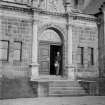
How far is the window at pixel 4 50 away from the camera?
15164 millimetres

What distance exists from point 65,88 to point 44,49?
3503mm

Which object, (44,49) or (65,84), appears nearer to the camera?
(65,84)

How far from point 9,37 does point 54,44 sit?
3.83 meters

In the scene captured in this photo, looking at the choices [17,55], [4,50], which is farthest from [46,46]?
[4,50]

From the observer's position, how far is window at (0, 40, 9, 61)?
15.2 m

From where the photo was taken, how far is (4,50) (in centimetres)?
1530

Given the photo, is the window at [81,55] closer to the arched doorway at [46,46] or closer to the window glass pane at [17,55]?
the arched doorway at [46,46]

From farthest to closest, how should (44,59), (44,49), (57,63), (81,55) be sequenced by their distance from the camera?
(81,55) → (57,63) → (44,49) → (44,59)

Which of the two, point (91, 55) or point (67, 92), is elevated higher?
point (91, 55)

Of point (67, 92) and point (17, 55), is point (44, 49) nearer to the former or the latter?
point (17, 55)

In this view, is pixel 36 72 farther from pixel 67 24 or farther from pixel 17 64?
pixel 67 24

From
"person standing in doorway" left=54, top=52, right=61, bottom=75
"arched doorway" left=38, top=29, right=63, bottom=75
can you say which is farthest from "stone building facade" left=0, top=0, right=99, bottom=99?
"person standing in doorway" left=54, top=52, right=61, bottom=75

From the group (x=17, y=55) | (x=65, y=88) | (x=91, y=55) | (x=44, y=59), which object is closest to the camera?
(x=65, y=88)

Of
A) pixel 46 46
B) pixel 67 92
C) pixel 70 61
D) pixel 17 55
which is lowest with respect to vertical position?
pixel 67 92
